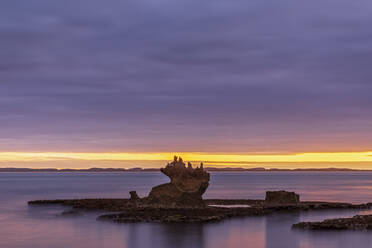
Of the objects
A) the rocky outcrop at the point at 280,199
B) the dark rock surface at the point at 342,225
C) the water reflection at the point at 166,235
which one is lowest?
the water reflection at the point at 166,235

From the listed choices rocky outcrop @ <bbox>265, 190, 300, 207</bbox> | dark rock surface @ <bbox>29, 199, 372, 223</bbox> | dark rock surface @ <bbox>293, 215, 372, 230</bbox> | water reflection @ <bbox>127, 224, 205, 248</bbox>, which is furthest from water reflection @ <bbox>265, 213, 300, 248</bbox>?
rocky outcrop @ <bbox>265, 190, 300, 207</bbox>

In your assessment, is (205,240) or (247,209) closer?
(205,240)

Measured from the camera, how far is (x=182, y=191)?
86.4m

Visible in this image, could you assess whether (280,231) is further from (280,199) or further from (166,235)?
(280,199)

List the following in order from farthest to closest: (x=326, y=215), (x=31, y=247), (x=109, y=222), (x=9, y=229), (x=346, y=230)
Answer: (x=326, y=215) < (x=109, y=222) < (x=9, y=229) < (x=346, y=230) < (x=31, y=247)

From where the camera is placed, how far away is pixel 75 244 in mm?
57812

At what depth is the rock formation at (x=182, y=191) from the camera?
86.4 m

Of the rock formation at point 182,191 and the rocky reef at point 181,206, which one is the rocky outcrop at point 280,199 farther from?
the rock formation at point 182,191

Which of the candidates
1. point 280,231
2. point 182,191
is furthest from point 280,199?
point 280,231

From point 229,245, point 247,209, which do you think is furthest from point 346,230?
point 247,209

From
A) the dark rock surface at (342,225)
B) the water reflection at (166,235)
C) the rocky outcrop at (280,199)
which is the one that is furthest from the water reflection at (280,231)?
the rocky outcrop at (280,199)

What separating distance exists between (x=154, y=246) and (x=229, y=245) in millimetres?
7761

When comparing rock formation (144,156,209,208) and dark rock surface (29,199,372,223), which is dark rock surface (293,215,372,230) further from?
rock formation (144,156,209,208)

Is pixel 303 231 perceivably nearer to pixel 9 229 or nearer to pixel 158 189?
pixel 158 189
